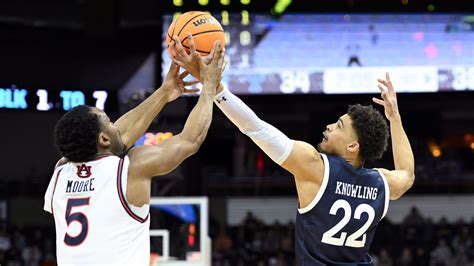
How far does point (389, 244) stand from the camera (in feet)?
55.8

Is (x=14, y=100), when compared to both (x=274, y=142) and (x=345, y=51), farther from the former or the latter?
(x=274, y=142)

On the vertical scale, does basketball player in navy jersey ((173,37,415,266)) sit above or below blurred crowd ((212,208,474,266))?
above

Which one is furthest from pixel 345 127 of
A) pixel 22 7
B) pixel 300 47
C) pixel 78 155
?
pixel 22 7

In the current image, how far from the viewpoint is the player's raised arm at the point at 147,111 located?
403 cm

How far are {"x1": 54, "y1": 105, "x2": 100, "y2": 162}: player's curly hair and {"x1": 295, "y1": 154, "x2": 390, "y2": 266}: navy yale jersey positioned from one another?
3.38 feet

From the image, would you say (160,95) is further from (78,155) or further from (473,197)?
(473,197)

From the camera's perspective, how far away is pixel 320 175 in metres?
3.78

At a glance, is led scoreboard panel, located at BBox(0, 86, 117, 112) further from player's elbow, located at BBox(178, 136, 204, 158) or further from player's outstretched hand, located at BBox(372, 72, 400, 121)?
player's elbow, located at BBox(178, 136, 204, 158)

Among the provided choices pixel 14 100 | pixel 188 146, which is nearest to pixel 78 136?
pixel 188 146

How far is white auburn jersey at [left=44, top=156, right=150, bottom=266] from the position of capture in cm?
328

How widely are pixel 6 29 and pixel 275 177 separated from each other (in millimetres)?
6403

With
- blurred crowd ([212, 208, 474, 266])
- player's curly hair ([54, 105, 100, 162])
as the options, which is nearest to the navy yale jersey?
player's curly hair ([54, 105, 100, 162])

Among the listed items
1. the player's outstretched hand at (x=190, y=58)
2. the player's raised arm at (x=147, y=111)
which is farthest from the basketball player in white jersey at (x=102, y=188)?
the player's raised arm at (x=147, y=111)

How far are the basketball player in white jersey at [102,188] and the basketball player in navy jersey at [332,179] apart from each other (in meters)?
0.40
